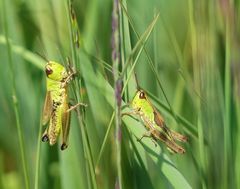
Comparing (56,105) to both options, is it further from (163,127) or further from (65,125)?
(163,127)

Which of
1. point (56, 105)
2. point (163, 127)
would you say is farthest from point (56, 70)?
point (163, 127)

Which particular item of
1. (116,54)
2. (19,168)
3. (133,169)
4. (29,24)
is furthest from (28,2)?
(116,54)

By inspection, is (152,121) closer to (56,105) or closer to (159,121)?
(159,121)

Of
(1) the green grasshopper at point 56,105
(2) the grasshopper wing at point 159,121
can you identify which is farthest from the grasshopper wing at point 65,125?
(2) the grasshopper wing at point 159,121

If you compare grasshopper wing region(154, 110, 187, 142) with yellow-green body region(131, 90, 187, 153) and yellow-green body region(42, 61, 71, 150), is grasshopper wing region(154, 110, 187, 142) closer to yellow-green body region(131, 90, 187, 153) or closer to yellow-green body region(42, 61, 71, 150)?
yellow-green body region(131, 90, 187, 153)

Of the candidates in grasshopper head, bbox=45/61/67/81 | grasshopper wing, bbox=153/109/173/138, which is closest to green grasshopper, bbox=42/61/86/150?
grasshopper head, bbox=45/61/67/81
